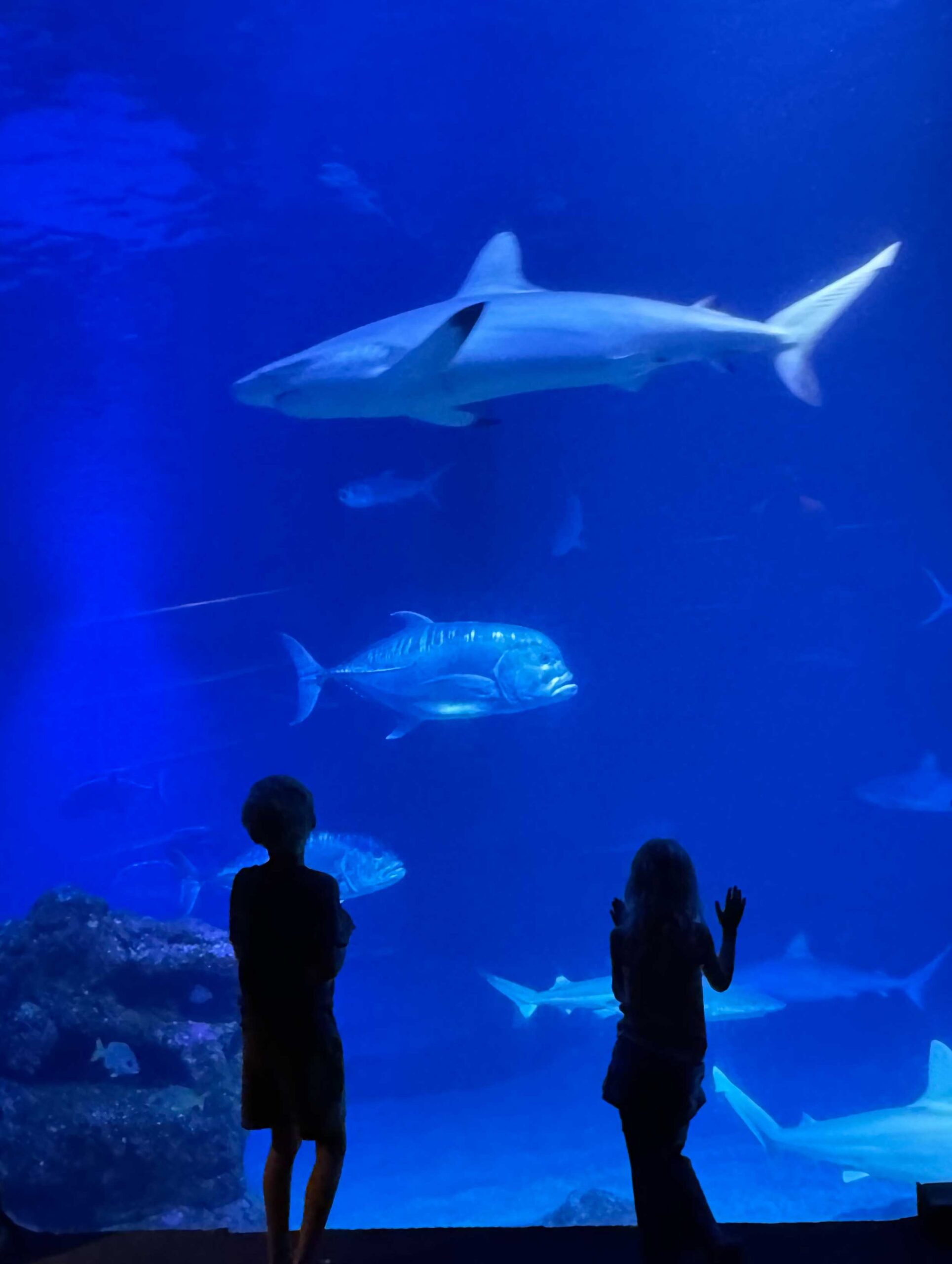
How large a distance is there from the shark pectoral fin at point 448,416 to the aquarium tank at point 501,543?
12.5ft

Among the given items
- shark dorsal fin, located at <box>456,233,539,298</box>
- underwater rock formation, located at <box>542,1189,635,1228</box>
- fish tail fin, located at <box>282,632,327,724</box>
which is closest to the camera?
shark dorsal fin, located at <box>456,233,539,298</box>

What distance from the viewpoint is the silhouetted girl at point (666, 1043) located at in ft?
6.59

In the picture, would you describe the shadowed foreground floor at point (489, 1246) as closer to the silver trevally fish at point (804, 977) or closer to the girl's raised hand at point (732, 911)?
the girl's raised hand at point (732, 911)

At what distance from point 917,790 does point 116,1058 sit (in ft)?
43.4

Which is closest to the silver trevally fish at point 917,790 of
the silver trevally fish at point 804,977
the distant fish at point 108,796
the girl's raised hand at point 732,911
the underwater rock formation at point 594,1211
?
the silver trevally fish at point 804,977

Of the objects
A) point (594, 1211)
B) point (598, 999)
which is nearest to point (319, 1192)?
point (594, 1211)

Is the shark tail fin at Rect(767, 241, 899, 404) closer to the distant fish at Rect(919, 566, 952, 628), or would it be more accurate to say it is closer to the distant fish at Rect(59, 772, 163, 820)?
the distant fish at Rect(919, 566, 952, 628)

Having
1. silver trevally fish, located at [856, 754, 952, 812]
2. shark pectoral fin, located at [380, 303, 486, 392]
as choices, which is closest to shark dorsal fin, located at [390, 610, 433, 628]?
shark pectoral fin, located at [380, 303, 486, 392]

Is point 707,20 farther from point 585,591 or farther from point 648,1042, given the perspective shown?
point 648,1042

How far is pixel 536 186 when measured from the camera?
612 inches

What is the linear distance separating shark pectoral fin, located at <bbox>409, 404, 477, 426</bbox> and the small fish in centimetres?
558

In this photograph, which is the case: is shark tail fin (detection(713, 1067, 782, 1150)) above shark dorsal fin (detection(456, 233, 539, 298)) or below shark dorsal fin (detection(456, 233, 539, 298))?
below

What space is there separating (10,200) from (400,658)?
1097 centimetres

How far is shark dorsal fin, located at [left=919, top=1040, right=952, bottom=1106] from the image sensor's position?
6.74m
